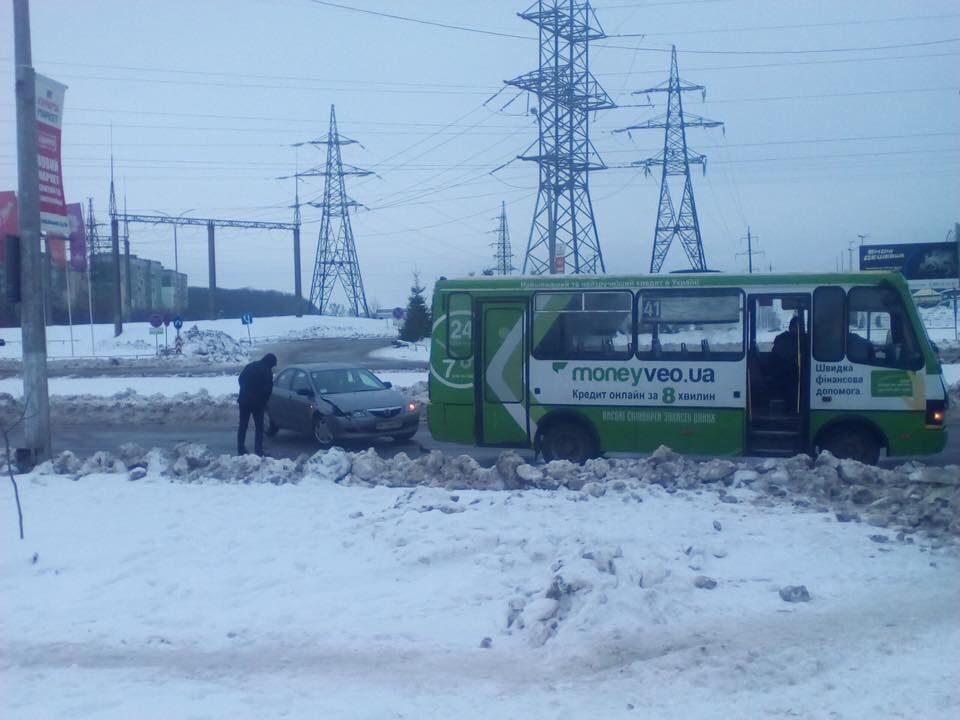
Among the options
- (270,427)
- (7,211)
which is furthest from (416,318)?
(270,427)

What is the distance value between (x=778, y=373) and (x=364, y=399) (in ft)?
25.6

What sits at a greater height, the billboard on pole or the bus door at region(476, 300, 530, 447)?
the billboard on pole

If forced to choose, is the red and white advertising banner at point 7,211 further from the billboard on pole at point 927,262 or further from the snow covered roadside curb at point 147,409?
the billboard on pole at point 927,262

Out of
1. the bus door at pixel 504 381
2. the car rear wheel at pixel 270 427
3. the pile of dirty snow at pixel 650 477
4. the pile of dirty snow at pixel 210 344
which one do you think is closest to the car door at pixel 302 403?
the car rear wheel at pixel 270 427

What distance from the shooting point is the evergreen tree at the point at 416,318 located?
60.4 metres

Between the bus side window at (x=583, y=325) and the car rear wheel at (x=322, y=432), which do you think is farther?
the car rear wheel at (x=322, y=432)

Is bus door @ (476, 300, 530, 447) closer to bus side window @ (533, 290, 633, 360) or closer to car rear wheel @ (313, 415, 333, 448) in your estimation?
bus side window @ (533, 290, 633, 360)

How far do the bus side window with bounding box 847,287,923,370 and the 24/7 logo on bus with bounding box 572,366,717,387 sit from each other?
6.69ft

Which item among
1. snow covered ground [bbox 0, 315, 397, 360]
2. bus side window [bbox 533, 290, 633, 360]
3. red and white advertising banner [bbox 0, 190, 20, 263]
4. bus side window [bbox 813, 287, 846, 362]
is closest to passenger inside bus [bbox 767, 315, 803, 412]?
bus side window [bbox 813, 287, 846, 362]

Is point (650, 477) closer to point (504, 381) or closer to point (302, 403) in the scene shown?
point (504, 381)

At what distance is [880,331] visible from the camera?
1402 centimetres

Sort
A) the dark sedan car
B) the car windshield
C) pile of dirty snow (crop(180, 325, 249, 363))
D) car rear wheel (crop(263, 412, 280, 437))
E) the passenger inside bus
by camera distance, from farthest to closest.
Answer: pile of dirty snow (crop(180, 325, 249, 363)), car rear wheel (crop(263, 412, 280, 437)), the car windshield, the dark sedan car, the passenger inside bus

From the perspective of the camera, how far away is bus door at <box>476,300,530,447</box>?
49.2ft

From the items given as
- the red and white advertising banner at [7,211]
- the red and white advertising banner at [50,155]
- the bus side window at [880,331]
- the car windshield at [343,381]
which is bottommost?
the car windshield at [343,381]
